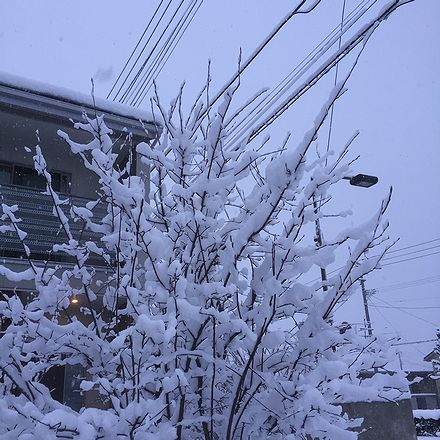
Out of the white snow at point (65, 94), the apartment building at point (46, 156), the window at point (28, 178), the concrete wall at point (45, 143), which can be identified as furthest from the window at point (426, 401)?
the white snow at point (65, 94)

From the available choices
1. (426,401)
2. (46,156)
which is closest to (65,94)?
(46,156)

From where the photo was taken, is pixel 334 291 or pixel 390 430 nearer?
pixel 334 291

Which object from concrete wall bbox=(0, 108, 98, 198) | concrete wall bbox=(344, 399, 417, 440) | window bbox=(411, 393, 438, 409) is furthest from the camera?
window bbox=(411, 393, 438, 409)

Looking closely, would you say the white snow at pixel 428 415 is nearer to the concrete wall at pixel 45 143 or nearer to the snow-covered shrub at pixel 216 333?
the concrete wall at pixel 45 143

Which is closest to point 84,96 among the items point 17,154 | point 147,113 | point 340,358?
point 147,113

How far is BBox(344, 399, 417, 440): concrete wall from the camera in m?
4.55

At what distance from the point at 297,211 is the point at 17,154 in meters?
7.36

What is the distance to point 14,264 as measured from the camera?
694cm

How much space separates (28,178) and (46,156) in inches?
21.3

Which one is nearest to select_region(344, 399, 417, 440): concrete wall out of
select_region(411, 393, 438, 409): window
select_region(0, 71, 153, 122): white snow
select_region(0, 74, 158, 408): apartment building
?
select_region(0, 74, 158, 408): apartment building

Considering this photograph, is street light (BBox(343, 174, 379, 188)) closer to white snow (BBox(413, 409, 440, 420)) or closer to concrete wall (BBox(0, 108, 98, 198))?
concrete wall (BBox(0, 108, 98, 198))

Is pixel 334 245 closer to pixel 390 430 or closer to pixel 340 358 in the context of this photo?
pixel 340 358

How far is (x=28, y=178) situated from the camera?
8758 millimetres

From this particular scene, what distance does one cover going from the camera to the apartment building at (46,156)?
723 centimetres
